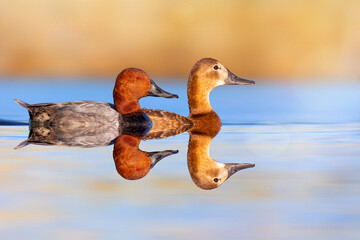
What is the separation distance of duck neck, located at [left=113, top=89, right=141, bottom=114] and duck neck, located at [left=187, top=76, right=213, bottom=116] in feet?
4.37

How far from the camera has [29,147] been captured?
25.3 feet

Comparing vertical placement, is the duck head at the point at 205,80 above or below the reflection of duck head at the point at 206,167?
above

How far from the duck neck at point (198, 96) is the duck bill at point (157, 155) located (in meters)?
3.64

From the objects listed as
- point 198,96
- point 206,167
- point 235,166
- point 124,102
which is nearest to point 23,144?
point 124,102

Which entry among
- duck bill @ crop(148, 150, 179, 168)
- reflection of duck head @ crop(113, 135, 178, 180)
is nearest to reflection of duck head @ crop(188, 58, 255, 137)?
reflection of duck head @ crop(113, 135, 178, 180)

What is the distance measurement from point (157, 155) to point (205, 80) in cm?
420

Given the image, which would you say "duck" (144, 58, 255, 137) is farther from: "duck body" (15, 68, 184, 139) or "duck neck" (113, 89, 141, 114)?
"duck neck" (113, 89, 141, 114)

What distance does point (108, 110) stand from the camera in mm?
9828

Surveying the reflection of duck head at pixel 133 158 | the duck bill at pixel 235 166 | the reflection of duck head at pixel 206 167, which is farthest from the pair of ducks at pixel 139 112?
the duck bill at pixel 235 166

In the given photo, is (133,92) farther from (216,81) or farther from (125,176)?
(125,176)

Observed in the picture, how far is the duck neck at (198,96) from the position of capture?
436 inches

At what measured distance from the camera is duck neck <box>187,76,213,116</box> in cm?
1107

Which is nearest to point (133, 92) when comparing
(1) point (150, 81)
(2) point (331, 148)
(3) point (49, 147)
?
(1) point (150, 81)

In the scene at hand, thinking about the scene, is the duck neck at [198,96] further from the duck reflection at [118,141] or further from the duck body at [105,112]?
the duck reflection at [118,141]
